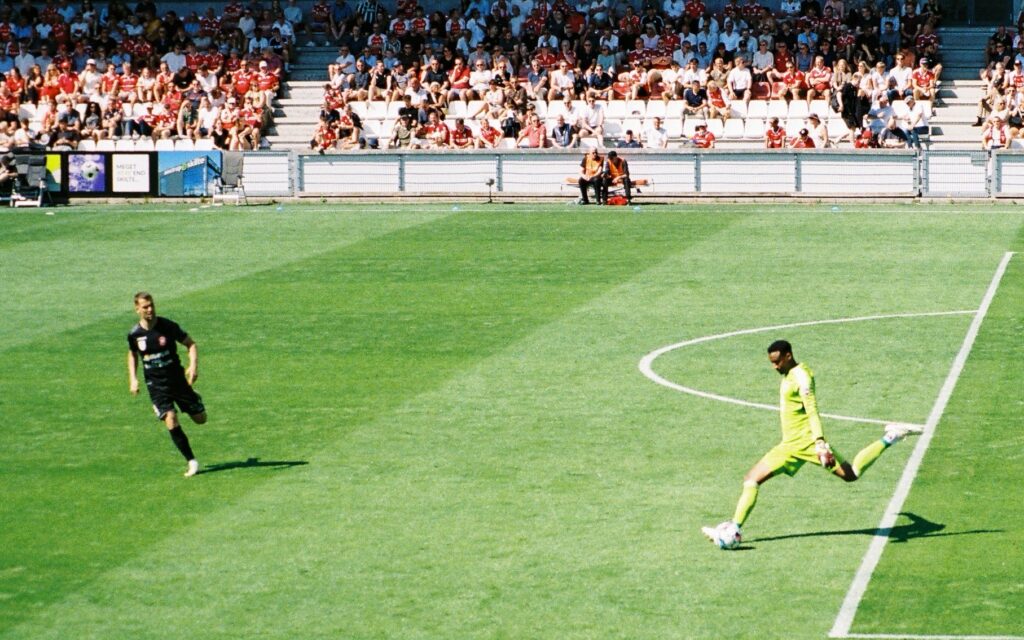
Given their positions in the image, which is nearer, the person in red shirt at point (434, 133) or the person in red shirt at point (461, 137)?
the person in red shirt at point (461, 137)

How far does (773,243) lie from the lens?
115 feet

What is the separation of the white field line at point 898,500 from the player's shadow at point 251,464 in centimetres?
586

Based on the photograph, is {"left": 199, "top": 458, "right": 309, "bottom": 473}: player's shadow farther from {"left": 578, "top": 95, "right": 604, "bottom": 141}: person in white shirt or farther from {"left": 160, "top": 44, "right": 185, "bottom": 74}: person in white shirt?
{"left": 160, "top": 44, "right": 185, "bottom": 74}: person in white shirt

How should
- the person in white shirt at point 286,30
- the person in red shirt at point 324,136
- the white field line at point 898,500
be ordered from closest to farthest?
1. the white field line at point 898,500
2. the person in red shirt at point 324,136
3. the person in white shirt at point 286,30

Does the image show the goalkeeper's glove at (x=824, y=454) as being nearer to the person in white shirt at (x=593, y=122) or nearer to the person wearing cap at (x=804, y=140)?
the person wearing cap at (x=804, y=140)

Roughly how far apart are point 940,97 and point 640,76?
8354 millimetres

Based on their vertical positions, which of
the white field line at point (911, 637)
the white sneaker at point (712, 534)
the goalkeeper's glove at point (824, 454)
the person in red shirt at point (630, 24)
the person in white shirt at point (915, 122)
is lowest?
the white field line at point (911, 637)

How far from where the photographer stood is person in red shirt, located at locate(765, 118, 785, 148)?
45.6 metres

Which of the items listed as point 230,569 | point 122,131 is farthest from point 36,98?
point 230,569

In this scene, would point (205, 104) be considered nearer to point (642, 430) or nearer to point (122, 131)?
point (122, 131)

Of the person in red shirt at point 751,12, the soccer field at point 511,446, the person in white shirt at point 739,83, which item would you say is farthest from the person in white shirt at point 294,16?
the soccer field at point 511,446

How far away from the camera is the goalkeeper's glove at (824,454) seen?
13953 mm

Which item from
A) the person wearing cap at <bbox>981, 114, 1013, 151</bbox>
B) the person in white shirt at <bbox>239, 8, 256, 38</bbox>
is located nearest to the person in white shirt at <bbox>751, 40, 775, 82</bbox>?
the person wearing cap at <bbox>981, 114, 1013, 151</bbox>

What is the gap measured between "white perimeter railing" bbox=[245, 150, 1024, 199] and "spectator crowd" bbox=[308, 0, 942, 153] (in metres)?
→ 2.05
